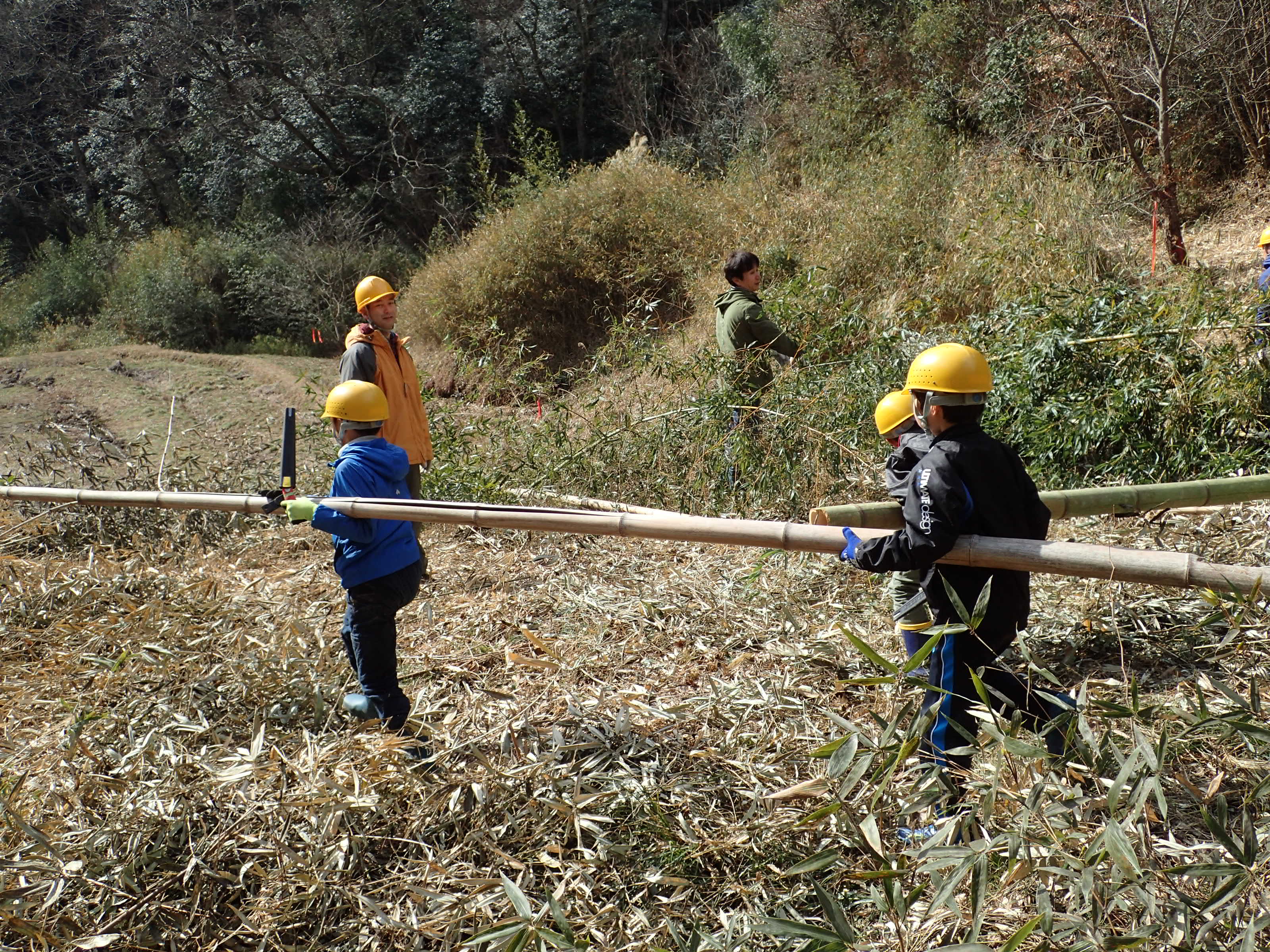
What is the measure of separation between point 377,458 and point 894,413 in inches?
72.0

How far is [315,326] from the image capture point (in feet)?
59.2

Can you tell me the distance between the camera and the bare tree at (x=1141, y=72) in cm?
898

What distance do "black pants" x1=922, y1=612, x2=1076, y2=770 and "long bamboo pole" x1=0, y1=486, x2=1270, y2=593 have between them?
29 cm

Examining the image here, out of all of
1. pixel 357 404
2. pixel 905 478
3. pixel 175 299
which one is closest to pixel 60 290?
pixel 175 299

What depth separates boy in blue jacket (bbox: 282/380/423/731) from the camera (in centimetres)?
326

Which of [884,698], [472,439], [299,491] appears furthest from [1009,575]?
[299,491]

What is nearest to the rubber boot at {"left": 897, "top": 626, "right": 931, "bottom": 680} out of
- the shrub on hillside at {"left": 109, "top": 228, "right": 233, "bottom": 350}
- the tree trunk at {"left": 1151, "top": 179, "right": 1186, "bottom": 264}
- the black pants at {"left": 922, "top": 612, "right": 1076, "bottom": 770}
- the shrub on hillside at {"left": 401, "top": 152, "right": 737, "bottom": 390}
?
the black pants at {"left": 922, "top": 612, "right": 1076, "bottom": 770}

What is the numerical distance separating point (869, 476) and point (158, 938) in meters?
3.65

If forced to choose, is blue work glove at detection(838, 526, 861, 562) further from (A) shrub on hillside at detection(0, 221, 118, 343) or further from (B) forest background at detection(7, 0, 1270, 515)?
(A) shrub on hillside at detection(0, 221, 118, 343)

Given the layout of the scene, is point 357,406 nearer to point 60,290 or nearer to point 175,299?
point 175,299

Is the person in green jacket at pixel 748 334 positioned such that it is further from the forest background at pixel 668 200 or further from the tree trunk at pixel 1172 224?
the tree trunk at pixel 1172 224

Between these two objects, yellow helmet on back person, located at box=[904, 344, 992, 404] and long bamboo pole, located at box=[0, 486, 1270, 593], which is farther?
yellow helmet on back person, located at box=[904, 344, 992, 404]

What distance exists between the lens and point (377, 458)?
343 centimetres

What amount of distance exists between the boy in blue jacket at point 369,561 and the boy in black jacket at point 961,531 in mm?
1558
